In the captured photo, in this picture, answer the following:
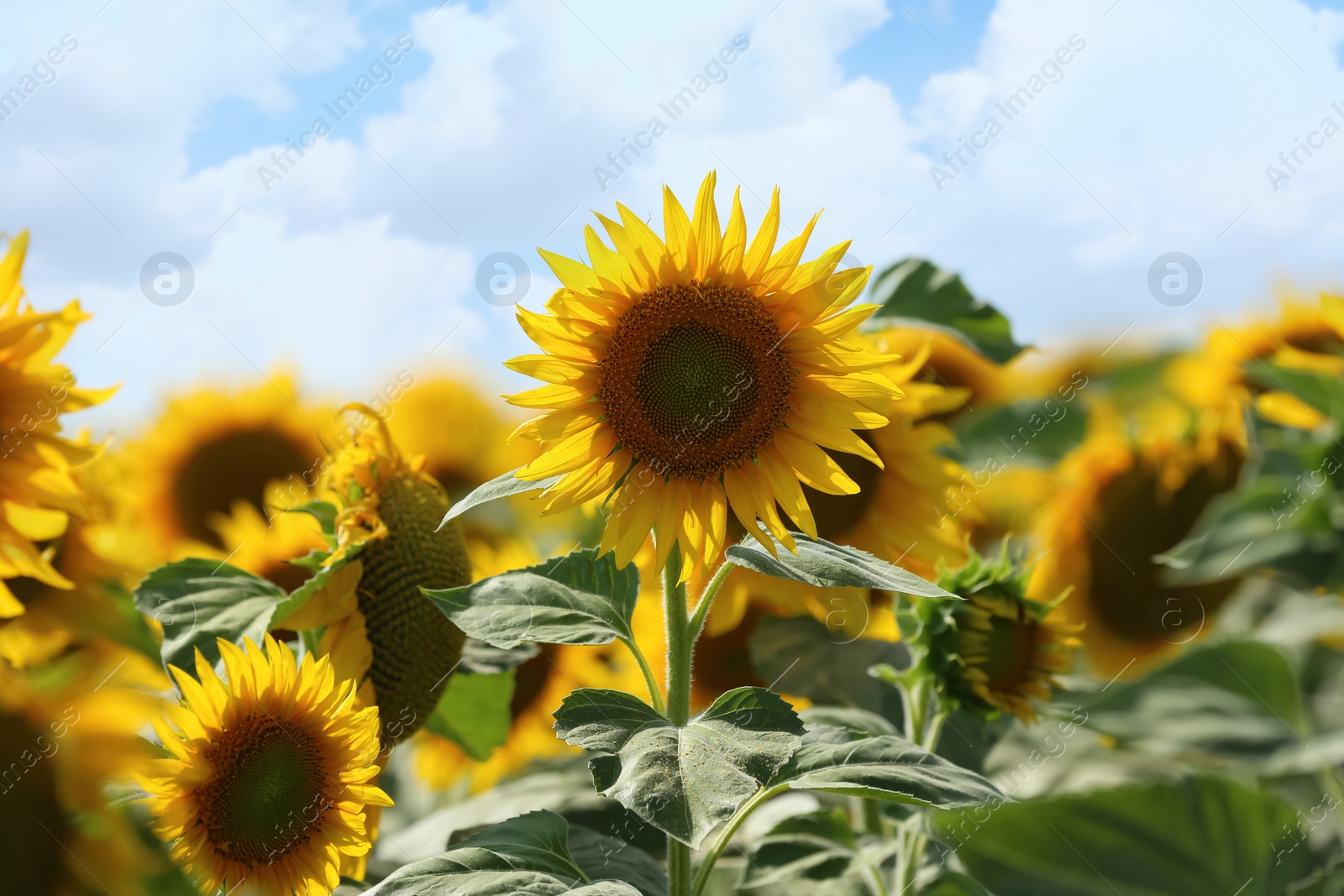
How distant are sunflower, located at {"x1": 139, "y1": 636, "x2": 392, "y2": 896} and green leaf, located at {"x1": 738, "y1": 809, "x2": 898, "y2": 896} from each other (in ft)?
1.74

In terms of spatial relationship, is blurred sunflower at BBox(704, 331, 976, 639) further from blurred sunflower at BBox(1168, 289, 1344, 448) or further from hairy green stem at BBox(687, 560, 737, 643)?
blurred sunflower at BBox(1168, 289, 1344, 448)

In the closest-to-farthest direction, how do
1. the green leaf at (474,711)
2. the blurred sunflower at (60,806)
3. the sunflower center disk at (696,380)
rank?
the blurred sunflower at (60,806) → the sunflower center disk at (696,380) → the green leaf at (474,711)

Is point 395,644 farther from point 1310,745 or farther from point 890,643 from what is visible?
point 1310,745

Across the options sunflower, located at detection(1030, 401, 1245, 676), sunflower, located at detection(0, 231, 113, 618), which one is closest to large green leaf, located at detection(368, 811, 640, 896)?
sunflower, located at detection(0, 231, 113, 618)

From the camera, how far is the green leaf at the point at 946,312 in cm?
177

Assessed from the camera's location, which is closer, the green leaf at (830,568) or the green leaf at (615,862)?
the green leaf at (830,568)

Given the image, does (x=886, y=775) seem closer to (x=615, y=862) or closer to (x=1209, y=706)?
(x=615, y=862)

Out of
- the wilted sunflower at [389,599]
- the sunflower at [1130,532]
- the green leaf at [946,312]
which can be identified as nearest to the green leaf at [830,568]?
the wilted sunflower at [389,599]

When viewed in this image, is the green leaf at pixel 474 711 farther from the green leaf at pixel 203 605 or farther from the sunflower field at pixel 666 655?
the green leaf at pixel 203 605

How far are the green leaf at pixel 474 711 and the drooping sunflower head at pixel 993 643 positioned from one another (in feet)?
1.98

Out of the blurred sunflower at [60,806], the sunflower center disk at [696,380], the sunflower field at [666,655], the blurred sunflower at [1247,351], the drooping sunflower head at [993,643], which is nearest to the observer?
the blurred sunflower at [60,806]

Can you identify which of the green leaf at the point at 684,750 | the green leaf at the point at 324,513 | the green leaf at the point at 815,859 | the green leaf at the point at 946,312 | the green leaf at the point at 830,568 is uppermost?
the green leaf at the point at 946,312

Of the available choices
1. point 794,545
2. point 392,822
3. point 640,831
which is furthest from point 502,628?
point 392,822

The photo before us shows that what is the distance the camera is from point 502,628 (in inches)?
41.3
